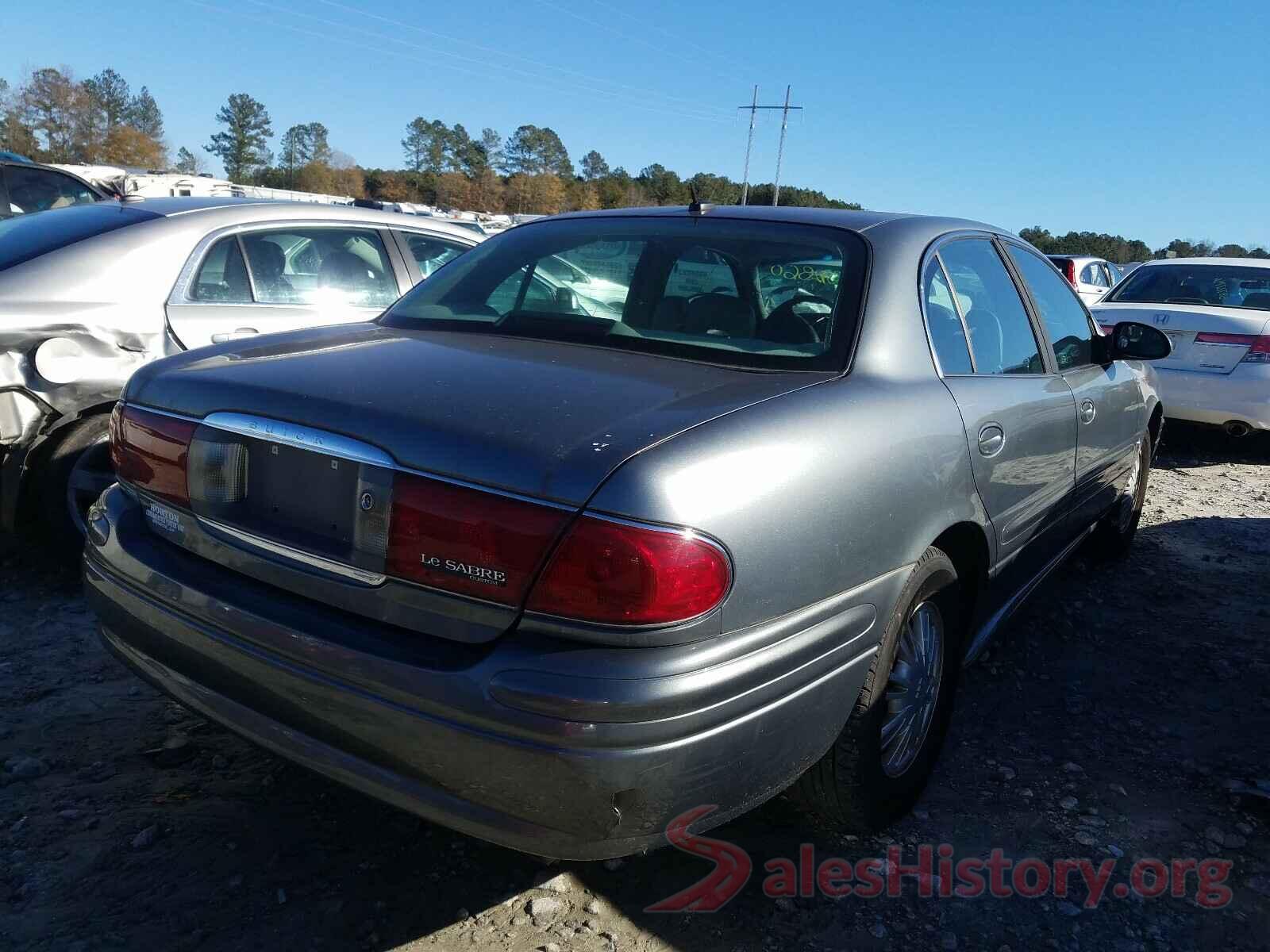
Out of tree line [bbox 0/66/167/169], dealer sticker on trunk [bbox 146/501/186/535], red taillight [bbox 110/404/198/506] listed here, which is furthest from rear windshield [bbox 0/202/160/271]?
tree line [bbox 0/66/167/169]

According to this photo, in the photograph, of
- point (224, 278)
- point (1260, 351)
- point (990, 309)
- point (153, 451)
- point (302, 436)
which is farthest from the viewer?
point (1260, 351)

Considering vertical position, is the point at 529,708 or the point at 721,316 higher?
the point at 721,316

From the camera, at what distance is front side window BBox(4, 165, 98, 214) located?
10445 millimetres

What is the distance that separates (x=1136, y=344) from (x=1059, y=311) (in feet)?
1.30

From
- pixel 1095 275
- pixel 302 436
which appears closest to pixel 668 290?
pixel 302 436

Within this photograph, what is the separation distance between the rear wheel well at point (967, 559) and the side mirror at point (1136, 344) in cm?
155

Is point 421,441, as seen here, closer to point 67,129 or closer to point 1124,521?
point 1124,521

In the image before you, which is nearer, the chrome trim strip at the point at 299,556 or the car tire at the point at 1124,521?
the chrome trim strip at the point at 299,556

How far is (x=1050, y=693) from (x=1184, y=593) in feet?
5.00

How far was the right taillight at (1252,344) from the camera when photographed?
23.2 ft

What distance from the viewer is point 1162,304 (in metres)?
7.88

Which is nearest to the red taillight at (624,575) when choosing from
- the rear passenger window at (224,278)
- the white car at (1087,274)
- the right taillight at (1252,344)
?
the rear passenger window at (224,278)

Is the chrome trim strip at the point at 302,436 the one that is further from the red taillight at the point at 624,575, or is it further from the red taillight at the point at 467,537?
the red taillight at the point at 624,575
